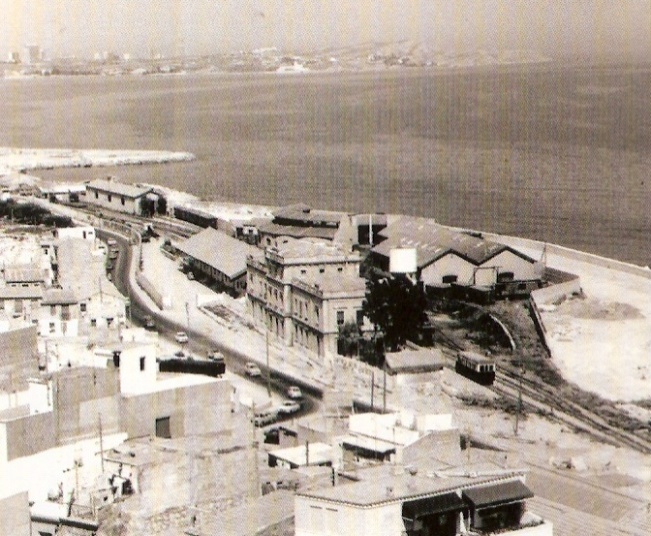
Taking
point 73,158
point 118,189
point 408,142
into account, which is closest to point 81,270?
point 118,189

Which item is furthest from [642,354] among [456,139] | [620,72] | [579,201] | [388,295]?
[620,72]

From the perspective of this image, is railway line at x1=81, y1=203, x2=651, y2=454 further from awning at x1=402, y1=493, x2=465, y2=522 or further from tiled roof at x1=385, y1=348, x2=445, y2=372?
awning at x1=402, y1=493, x2=465, y2=522

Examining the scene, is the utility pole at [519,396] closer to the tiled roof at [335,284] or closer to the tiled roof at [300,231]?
the tiled roof at [335,284]

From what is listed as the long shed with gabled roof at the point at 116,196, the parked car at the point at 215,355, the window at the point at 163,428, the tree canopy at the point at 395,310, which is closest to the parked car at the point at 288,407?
the parked car at the point at 215,355

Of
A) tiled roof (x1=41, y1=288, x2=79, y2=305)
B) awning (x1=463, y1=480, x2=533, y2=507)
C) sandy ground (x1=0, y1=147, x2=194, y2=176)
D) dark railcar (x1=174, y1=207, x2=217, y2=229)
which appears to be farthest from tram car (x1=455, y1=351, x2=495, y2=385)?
sandy ground (x1=0, y1=147, x2=194, y2=176)

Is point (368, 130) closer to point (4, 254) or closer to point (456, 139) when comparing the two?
point (456, 139)
